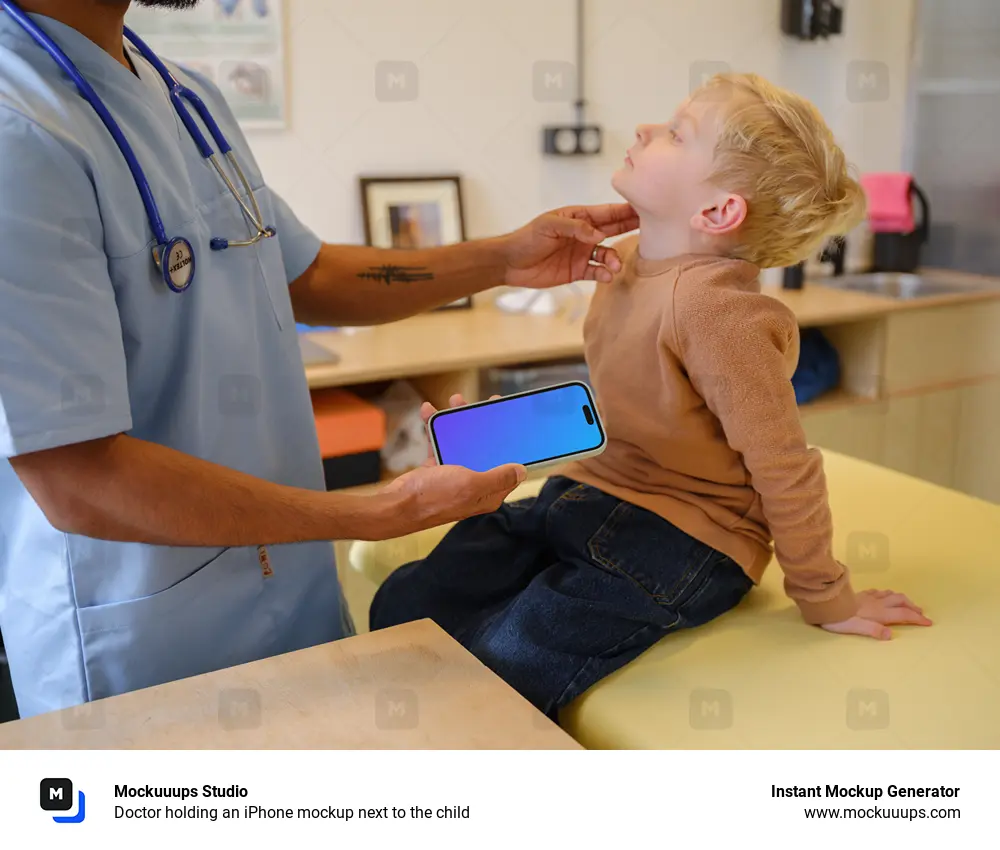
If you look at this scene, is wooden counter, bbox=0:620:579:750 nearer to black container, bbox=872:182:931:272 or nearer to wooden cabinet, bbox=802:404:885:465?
wooden cabinet, bbox=802:404:885:465

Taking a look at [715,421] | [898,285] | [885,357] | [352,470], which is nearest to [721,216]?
[715,421]

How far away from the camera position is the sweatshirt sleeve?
3.48 ft

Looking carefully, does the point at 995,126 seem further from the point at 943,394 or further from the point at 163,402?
the point at 163,402

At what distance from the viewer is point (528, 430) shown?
1.04 meters

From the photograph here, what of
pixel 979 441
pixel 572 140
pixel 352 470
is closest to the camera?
pixel 352 470

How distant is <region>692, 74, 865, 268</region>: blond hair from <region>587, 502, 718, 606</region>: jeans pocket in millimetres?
309

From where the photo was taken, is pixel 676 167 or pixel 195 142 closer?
pixel 195 142

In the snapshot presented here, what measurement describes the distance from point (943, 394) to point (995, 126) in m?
0.74

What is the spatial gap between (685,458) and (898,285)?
6.79ft

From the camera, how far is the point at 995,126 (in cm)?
284

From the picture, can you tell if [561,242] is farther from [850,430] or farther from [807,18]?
[807,18]
